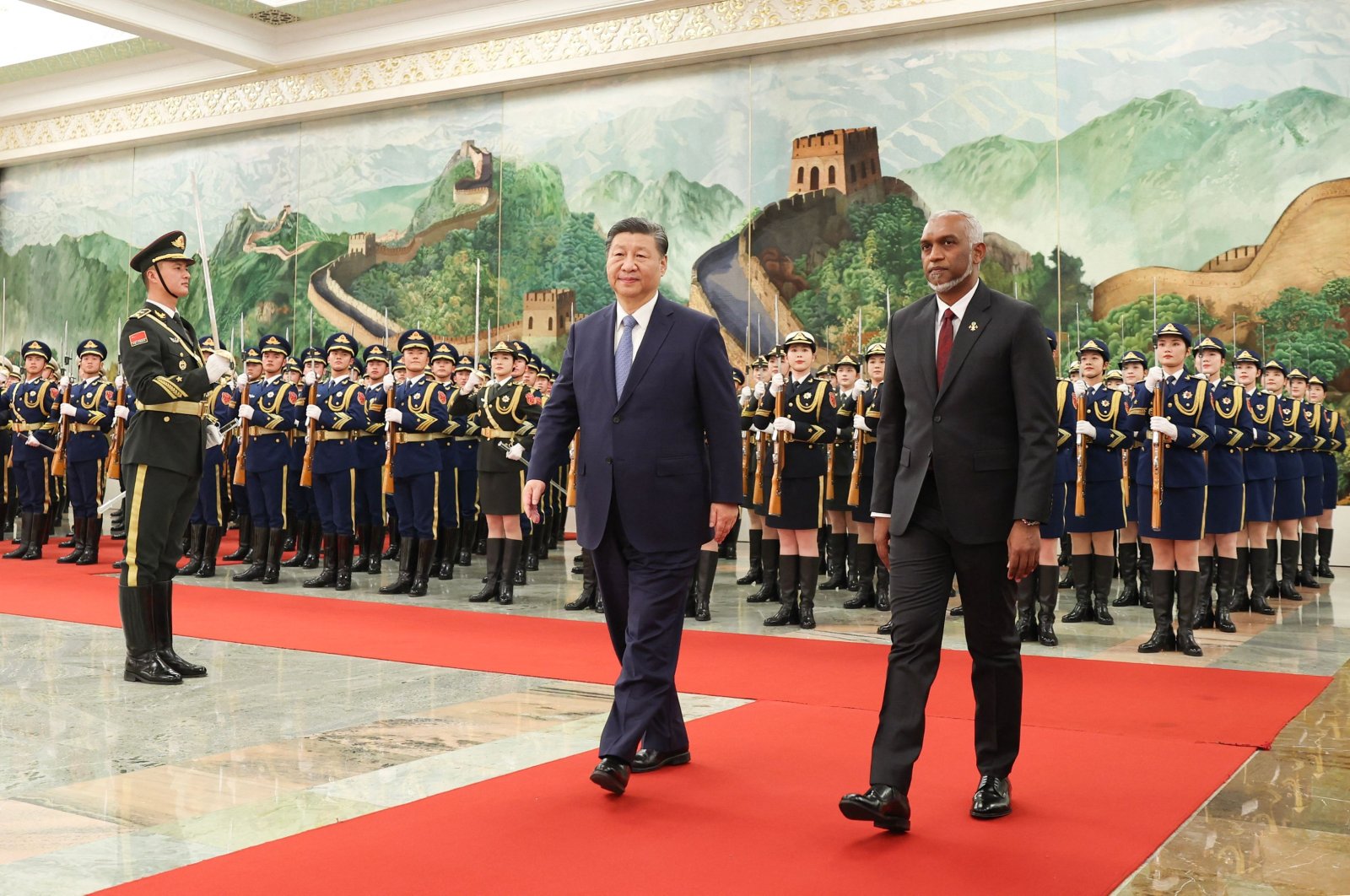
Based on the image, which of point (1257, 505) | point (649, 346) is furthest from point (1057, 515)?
point (649, 346)

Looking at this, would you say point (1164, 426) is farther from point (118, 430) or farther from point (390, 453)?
point (118, 430)

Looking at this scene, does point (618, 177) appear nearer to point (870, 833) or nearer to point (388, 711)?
point (388, 711)

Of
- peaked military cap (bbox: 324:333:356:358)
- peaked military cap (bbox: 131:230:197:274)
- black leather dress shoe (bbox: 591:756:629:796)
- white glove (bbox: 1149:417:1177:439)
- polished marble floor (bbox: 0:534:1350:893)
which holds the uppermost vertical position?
peaked military cap (bbox: 324:333:356:358)

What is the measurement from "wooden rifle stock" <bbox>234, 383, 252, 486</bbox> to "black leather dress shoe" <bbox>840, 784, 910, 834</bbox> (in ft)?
25.5

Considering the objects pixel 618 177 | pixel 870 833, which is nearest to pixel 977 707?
pixel 870 833

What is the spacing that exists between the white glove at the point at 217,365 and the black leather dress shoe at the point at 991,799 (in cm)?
366

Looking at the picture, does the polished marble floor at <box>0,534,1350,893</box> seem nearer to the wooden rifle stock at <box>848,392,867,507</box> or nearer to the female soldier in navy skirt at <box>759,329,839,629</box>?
the female soldier in navy skirt at <box>759,329,839,629</box>

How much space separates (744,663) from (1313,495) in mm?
6675

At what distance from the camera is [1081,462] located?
24.4 feet

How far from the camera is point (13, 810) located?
3.38 m

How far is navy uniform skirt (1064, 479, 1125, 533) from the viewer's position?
7535 millimetres

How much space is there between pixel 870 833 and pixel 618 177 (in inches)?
537

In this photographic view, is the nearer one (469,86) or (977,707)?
(977,707)

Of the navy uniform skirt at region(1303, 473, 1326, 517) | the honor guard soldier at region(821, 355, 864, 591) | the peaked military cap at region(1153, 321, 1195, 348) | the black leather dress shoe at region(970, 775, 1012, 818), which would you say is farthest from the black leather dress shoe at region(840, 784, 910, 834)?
the navy uniform skirt at region(1303, 473, 1326, 517)
